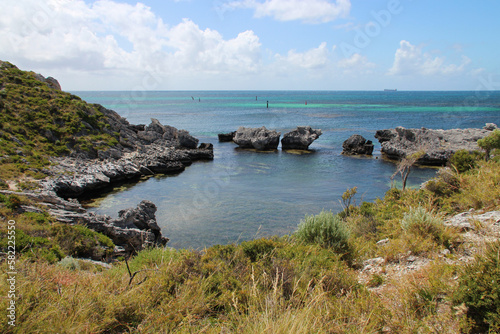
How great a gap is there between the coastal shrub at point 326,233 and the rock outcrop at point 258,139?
32988 millimetres

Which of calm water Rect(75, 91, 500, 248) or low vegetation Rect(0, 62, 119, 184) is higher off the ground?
low vegetation Rect(0, 62, 119, 184)

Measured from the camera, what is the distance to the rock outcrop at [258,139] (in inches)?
1617

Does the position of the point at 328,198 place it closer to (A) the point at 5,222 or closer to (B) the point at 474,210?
(B) the point at 474,210

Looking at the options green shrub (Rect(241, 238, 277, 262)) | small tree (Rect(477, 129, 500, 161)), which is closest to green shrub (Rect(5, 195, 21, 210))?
green shrub (Rect(241, 238, 277, 262))

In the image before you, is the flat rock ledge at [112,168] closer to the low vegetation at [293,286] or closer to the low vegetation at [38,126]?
the low vegetation at [38,126]

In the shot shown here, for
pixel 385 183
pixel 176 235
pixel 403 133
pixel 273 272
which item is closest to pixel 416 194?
pixel 273 272

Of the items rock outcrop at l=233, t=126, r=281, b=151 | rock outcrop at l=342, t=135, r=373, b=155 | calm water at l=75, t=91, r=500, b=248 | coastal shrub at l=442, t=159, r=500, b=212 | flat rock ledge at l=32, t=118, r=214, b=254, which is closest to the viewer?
coastal shrub at l=442, t=159, r=500, b=212

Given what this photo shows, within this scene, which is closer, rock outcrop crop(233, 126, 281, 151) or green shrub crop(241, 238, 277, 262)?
green shrub crop(241, 238, 277, 262)

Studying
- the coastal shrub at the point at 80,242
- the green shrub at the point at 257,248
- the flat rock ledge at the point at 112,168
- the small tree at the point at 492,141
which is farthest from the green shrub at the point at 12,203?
the small tree at the point at 492,141

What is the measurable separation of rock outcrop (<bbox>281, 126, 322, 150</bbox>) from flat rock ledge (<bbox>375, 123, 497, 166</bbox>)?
9.38m

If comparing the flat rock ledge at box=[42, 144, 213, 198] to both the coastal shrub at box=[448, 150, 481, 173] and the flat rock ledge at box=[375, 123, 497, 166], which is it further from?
the coastal shrub at box=[448, 150, 481, 173]

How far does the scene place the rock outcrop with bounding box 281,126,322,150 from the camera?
40344mm

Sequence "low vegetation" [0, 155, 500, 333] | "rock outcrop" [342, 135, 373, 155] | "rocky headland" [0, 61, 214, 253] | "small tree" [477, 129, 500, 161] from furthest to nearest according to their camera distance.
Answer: "rock outcrop" [342, 135, 373, 155] < "rocky headland" [0, 61, 214, 253] < "small tree" [477, 129, 500, 161] < "low vegetation" [0, 155, 500, 333]

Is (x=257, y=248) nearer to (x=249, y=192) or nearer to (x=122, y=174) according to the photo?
(x=249, y=192)
